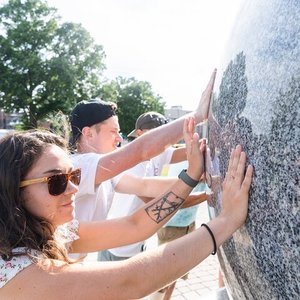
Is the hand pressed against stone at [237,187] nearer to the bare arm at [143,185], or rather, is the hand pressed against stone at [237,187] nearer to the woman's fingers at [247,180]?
the woman's fingers at [247,180]

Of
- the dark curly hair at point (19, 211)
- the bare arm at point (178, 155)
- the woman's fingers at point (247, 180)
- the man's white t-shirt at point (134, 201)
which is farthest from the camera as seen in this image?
the bare arm at point (178, 155)

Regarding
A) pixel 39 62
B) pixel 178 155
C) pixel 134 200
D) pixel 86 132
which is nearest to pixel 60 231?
pixel 86 132

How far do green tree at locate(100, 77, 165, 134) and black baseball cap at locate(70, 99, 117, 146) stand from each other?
53.3m

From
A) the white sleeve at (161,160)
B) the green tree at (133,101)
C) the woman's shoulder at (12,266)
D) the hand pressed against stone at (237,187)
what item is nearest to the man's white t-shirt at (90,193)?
the woman's shoulder at (12,266)

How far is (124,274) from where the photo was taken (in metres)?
1.66

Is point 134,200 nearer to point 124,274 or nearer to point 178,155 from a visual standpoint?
point 178,155

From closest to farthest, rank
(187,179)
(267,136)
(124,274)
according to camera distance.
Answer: (267,136) < (124,274) < (187,179)

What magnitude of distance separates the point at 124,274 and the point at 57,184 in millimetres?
552

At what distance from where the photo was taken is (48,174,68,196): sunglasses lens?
75.9 inches

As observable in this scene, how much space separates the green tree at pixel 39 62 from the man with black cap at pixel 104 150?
31.5m

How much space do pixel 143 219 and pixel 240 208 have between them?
0.99 metres

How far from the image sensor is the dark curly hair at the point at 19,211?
1.79m

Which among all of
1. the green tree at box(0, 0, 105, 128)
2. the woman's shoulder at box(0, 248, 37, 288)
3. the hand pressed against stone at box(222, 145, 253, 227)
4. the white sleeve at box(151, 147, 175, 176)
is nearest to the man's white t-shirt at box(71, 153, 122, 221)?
the woman's shoulder at box(0, 248, 37, 288)

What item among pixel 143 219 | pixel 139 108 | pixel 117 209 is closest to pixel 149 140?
pixel 143 219
